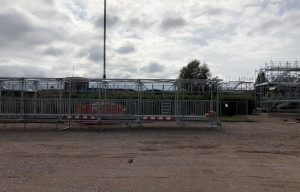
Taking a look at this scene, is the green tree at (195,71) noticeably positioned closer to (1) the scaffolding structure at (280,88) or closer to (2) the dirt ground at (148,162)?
(1) the scaffolding structure at (280,88)

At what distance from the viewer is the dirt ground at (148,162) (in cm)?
1197

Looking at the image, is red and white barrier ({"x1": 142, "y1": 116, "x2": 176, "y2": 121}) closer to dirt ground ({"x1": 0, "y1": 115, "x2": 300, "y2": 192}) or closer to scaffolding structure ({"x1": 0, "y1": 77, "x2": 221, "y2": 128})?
scaffolding structure ({"x1": 0, "y1": 77, "x2": 221, "y2": 128})

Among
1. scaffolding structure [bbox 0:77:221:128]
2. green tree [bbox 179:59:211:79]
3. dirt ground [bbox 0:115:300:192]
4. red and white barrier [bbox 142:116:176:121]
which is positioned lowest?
dirt ground [bbox 0:115:300:192]

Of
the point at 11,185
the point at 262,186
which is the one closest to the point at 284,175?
the point at 262,186

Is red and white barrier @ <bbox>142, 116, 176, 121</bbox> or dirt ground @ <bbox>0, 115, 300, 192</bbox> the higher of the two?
red and white barrier @ <bbox>142, 116, 176, 121</bbox>

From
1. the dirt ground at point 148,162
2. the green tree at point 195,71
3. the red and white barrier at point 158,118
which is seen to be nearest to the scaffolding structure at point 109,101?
the red and white barrier at point 158,118

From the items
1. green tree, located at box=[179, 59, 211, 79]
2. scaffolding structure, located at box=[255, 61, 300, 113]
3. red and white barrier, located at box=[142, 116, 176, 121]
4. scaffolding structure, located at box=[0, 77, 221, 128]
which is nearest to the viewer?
red and white barrier, located at box=[142, 116, 176, 121]

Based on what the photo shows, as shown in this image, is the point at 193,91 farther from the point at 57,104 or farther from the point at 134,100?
the point at 57,104

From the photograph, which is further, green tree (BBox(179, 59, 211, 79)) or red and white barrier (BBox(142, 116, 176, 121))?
green tree (BBox(179, 59, 211, 79))

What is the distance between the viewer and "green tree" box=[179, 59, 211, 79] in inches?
3202

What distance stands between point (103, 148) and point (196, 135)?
7779mm

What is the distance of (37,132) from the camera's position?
27812 millimetres

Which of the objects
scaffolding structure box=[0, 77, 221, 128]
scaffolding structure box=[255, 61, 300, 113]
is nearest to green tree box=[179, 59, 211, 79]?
scaffolding structure box=[255, 61, 300, 113]

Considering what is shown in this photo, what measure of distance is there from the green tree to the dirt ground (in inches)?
2149
